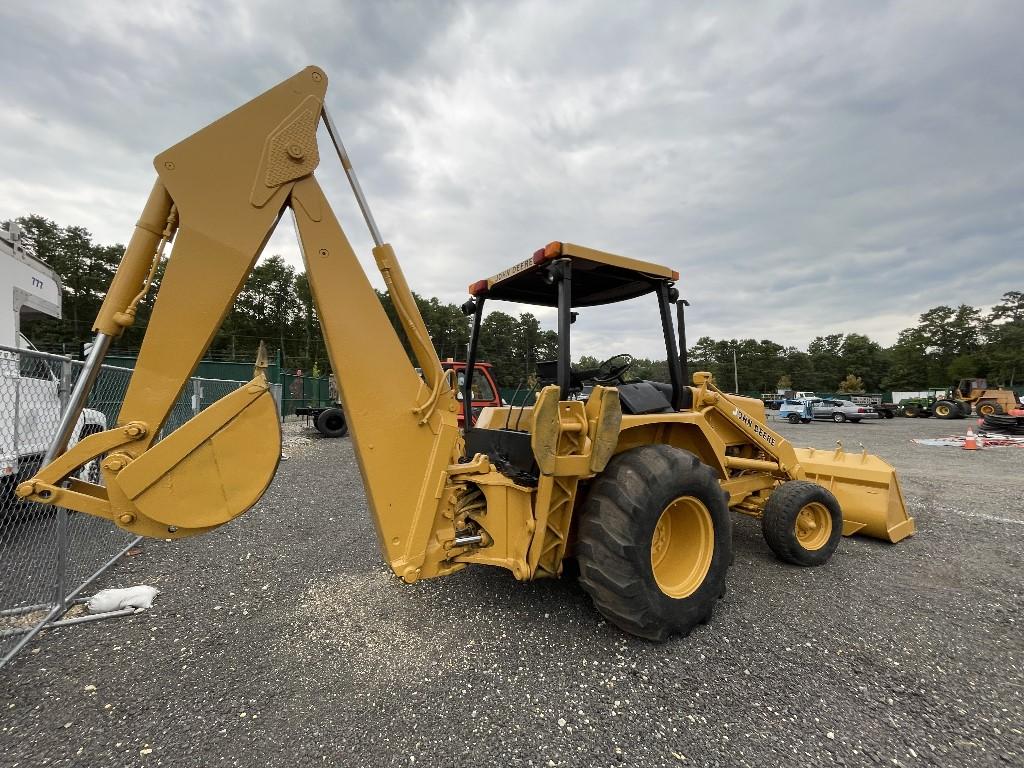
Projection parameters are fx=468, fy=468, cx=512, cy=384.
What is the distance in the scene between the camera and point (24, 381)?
4082 millimetres

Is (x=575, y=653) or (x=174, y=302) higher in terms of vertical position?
(x=174, y=302)

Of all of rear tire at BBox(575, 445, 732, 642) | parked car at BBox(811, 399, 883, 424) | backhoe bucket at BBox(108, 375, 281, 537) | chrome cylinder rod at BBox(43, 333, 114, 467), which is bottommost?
parked car at BBox(811, 399, 883, 424)

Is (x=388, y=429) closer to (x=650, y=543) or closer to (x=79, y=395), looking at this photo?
(x=79, y=395)

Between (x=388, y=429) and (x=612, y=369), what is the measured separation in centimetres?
166

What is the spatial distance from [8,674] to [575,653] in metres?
2.99

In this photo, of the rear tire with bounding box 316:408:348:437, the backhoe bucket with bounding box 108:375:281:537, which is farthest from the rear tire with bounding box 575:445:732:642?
the rear tire with bounding box 316:408:348:437

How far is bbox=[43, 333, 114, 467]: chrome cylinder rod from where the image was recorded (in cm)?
196

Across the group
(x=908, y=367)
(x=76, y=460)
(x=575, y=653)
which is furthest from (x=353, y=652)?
(x=908, y=367)

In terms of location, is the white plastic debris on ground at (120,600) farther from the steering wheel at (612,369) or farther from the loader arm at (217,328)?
the steering wheel at (612,369)

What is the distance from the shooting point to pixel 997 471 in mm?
9039

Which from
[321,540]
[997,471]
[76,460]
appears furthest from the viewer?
[997,471]

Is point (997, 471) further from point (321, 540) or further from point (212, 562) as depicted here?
point (212, 562)

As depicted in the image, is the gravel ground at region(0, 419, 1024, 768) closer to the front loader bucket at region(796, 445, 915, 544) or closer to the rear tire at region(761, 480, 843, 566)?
the rear tire at region(761, 480, 843, 566)

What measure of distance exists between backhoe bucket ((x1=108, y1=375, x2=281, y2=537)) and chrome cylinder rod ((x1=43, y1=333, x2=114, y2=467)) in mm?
321
